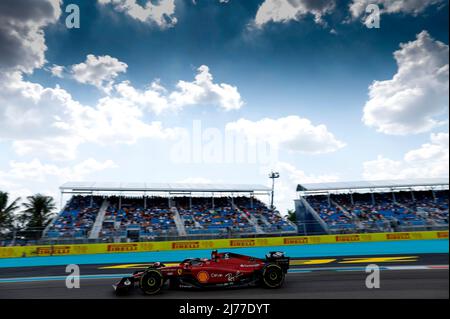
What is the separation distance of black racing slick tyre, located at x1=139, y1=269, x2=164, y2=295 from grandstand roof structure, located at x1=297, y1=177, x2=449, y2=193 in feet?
98.5

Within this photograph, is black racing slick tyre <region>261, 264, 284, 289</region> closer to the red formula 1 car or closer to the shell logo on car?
the red formula 1 car

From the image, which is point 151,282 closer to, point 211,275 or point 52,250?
point 211,275

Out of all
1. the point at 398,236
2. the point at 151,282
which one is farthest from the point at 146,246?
the point at 398,236

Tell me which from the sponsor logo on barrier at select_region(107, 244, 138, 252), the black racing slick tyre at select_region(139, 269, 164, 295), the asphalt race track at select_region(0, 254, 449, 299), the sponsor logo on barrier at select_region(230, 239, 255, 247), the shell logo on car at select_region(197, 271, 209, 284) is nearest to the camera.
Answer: the asphalt race track at select_region(0, 254, 449, 299)

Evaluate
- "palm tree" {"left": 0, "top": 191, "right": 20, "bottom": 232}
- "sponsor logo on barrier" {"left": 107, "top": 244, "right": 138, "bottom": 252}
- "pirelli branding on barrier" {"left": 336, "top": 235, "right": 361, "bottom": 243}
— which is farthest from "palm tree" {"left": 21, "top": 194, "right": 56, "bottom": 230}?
"pirelli branding on barrier" {"left": 336, "top": 235, "right": 361, "bottom": 243}

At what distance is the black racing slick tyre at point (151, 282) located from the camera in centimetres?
740

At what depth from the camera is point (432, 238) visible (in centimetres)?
2248

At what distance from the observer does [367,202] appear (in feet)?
113

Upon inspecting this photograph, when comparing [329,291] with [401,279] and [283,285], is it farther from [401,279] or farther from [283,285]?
[401,279]

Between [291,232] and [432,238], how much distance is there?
10627 mm

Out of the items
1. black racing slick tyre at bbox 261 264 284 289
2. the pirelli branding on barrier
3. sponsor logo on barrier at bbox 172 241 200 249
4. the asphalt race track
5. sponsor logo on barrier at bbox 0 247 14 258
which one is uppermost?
black racing slick tyre at bbox 261 264 284 289

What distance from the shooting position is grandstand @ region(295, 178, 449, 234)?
2920 cm

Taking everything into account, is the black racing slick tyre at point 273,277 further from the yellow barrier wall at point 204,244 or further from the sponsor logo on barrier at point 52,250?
the sponsor logo on barrier at point 52,250

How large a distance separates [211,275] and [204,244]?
1500 cm
